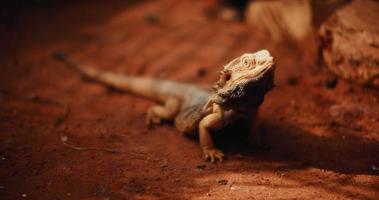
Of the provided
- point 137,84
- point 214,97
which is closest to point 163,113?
point 137,84

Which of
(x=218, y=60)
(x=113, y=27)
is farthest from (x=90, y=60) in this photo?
(x=218, y=60)

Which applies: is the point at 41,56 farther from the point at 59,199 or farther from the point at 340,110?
the point at 340,110

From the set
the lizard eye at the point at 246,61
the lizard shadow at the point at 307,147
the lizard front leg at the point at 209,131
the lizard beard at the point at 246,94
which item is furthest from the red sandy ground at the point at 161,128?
the lizard eye at the point at 246,61

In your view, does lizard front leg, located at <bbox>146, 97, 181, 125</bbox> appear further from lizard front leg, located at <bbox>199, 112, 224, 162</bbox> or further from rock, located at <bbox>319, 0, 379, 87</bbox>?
rock, located at <bbox>319, 0, 379, 87</bbox>

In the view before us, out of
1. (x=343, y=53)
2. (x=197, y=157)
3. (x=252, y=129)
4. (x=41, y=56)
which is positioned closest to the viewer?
(x=197, y=157)

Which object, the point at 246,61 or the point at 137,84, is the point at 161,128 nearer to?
the point at 137,84

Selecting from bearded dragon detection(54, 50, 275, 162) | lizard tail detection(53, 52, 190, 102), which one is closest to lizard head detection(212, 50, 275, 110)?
bearded dragon detection(54, 50, 275, 162)
